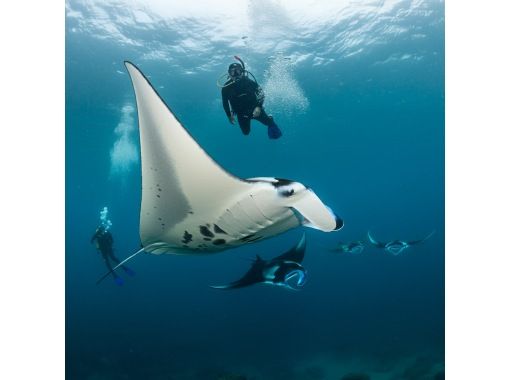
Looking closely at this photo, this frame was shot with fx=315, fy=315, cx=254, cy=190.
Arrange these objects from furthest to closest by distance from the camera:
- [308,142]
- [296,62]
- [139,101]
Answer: [308,142] < [296,62] < [139,101]

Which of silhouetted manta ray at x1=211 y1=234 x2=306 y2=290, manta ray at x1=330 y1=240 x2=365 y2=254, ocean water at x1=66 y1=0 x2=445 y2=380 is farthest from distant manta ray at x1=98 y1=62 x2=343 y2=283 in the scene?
ocean water at x1=66 y1=0 x2=445 y2=380

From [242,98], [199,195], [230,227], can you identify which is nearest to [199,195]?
[199,195]

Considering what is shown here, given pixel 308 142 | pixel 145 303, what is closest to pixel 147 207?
pixel 308 142

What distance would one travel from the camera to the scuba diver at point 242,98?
13.8 ft

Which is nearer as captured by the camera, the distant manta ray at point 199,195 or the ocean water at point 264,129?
the distant manta ray at point 199,195

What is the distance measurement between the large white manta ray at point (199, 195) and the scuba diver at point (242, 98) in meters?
1.98

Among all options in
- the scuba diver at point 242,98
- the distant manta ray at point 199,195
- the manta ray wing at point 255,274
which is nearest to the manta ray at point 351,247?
the manta ray wing at point 255,274

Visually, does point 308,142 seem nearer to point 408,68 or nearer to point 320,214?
point 408,68

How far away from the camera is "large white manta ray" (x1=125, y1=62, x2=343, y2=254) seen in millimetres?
1981

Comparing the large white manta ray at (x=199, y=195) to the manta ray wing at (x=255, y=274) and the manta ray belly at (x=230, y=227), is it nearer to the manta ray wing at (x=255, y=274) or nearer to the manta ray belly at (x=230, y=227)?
the manta ray belly at (x=230, y=227)

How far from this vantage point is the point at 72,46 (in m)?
10.7

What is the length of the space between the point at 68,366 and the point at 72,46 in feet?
37.2

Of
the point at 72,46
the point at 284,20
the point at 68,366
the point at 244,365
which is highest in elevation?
the point at 284,20

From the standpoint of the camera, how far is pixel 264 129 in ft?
68.6
